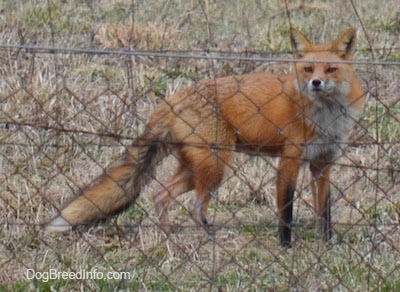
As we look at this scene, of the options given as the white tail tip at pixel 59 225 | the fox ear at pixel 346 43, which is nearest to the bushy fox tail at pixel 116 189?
the white tail tip at pixel 59 225

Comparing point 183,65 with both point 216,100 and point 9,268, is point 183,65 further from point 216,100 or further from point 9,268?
point 9,268

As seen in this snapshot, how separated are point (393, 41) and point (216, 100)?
10.8 ft

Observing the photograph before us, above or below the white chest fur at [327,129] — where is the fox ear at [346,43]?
above

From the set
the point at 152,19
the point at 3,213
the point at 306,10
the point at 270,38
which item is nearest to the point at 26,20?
the point at 152,19

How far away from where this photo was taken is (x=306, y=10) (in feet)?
32.3

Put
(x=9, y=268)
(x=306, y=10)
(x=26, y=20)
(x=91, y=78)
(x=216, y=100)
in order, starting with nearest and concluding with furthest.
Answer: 1. (x=9, y=268)
2. (x=216, y=100)
3. (x=91, y=78)
4. (x=26, y=20)
5. (x=306, y=10)

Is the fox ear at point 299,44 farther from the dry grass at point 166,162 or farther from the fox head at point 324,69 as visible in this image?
the dry grass at point 166,162

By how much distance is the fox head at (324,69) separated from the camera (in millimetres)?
6121

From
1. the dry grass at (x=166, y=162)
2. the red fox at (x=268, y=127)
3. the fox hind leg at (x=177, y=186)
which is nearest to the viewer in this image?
the dry grass at (x=166, y=162)

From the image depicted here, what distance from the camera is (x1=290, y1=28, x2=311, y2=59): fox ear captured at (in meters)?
6.29

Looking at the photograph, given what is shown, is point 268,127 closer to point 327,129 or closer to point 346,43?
point 327,129

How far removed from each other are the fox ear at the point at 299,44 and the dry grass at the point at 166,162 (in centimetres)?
39

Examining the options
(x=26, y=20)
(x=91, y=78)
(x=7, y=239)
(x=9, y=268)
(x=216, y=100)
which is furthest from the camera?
(x=26, y=20)

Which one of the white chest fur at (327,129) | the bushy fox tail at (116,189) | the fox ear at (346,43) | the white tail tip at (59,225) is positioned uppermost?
the fox ear at (346,43)
